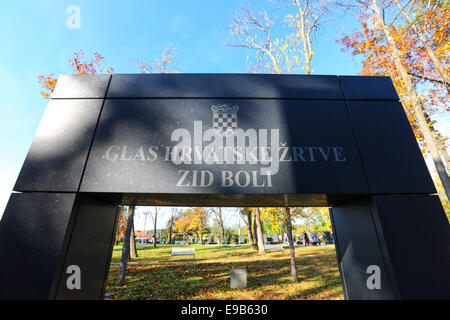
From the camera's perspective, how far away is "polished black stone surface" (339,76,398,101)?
311 centimetres

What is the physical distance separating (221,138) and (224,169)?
502 mm

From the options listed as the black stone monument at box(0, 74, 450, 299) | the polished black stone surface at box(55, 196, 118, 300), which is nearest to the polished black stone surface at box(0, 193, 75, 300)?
the black stone monument at box(0, 74, 450, 299)

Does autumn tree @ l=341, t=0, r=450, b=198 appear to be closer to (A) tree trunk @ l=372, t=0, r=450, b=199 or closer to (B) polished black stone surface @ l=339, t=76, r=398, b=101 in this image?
(A) tree trunk @ l=372, t=0, r=450, b=199

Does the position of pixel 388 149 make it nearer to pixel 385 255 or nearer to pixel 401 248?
pixel 401 248

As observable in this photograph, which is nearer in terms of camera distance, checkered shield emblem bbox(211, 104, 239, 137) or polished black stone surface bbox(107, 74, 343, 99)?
checkered shield emblem bbox(211, 104, 239, 137)

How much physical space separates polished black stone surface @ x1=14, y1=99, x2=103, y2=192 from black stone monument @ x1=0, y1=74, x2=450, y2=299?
17 mm

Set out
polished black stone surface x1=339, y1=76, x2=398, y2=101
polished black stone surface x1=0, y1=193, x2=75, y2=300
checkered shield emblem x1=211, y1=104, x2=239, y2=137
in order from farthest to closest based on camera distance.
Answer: polished black stone surface x1=339, y1=76, x2=398, y2=101
checkered shield emblem x1=211, y1=104, x2=239, y2=137
polished black stone surface x1=0, y1=193, x2=75, y2=300

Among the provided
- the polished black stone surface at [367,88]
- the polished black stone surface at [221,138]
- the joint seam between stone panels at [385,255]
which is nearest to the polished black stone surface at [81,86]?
the polished black stone surface at [221,138]

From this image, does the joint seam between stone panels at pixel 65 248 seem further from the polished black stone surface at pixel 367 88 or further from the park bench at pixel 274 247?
the park bench at pixel 274 247

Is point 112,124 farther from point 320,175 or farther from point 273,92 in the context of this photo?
point 320,175

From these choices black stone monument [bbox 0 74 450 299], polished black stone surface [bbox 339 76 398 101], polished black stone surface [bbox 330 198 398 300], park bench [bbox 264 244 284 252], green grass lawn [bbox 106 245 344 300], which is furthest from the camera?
park bench [bbox 264 244 284 252]

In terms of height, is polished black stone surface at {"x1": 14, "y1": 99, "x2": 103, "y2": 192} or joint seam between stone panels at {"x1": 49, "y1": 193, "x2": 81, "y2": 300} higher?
polished black stone surface at {"x1": 14, "y1": 99, "x2": 103, "y2": 192}

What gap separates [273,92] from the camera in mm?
3143
